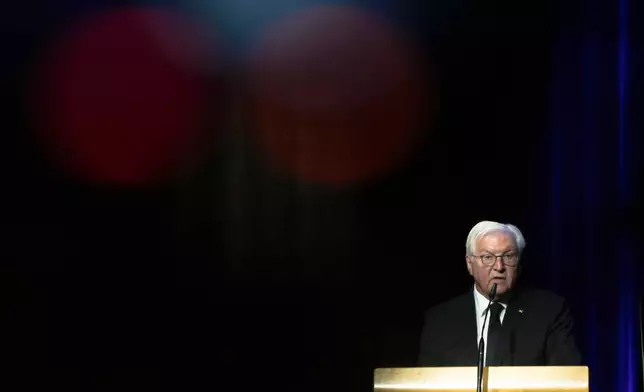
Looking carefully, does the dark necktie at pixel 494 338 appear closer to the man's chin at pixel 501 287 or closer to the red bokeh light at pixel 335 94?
the man's chin at pixel 501 287

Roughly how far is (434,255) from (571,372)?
235cm

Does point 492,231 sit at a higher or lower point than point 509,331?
higher

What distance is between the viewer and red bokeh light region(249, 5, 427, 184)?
4438 mm

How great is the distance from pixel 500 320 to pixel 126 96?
91.1 inches

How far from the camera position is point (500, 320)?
307 centimetres

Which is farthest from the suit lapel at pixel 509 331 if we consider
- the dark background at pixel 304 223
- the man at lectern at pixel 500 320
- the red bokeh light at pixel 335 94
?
the red bokeh light at pixel 335 94

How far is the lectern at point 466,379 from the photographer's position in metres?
2.01

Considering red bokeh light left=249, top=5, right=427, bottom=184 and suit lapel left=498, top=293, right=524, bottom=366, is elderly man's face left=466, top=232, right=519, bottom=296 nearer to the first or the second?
suit lapel left=498, top=293, right=524, bottom=366

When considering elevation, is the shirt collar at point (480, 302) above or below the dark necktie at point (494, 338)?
above

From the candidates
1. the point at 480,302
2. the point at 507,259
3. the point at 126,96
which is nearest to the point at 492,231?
the point at 507,259

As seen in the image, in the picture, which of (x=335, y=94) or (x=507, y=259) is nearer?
(x=507, y=259)

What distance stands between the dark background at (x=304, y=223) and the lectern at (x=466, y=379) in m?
2.25

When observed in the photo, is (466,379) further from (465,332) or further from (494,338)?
(465,332)

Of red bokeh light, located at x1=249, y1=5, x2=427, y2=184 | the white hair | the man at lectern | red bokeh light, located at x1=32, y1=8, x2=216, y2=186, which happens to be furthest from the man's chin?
red bokeh light, located at x1=32, y1=8, x2=216, y2=186
